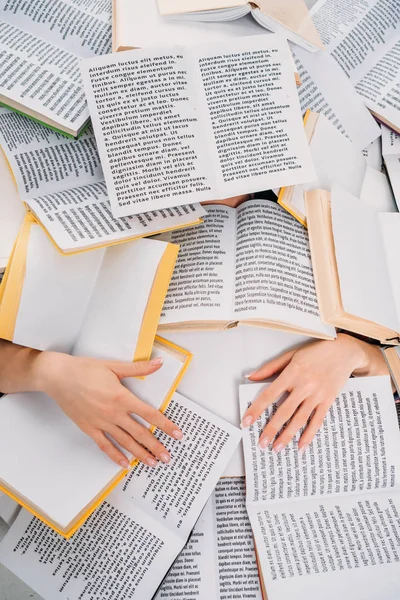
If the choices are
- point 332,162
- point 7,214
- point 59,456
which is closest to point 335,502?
point 59,456

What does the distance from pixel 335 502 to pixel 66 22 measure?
32.1 inches

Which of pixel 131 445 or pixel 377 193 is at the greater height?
pixel 377 193

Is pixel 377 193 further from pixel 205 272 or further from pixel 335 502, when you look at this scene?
pixel 335 502

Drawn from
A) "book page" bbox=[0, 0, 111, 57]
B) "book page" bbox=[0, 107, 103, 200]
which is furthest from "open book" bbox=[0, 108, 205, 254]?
"book page" bbox=[0, 0, 111, 57]

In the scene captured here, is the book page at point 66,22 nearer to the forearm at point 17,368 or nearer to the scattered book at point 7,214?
the scattered book at point 7,214

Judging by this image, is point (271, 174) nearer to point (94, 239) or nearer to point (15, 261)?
point (94, 239)

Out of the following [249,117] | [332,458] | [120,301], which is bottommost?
[332,458]

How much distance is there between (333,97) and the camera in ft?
2.73

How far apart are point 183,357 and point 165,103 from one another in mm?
338

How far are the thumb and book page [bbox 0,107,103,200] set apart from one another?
26cm

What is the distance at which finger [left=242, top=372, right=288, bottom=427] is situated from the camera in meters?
0.73

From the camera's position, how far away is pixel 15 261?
0.66 metres

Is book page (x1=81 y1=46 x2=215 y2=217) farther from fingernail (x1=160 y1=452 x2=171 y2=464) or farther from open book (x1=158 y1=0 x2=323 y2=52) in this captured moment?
fingernail (x1=160 y1=452 x2=171 y2=464)

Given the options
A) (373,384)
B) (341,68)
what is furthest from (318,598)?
(341,68)
